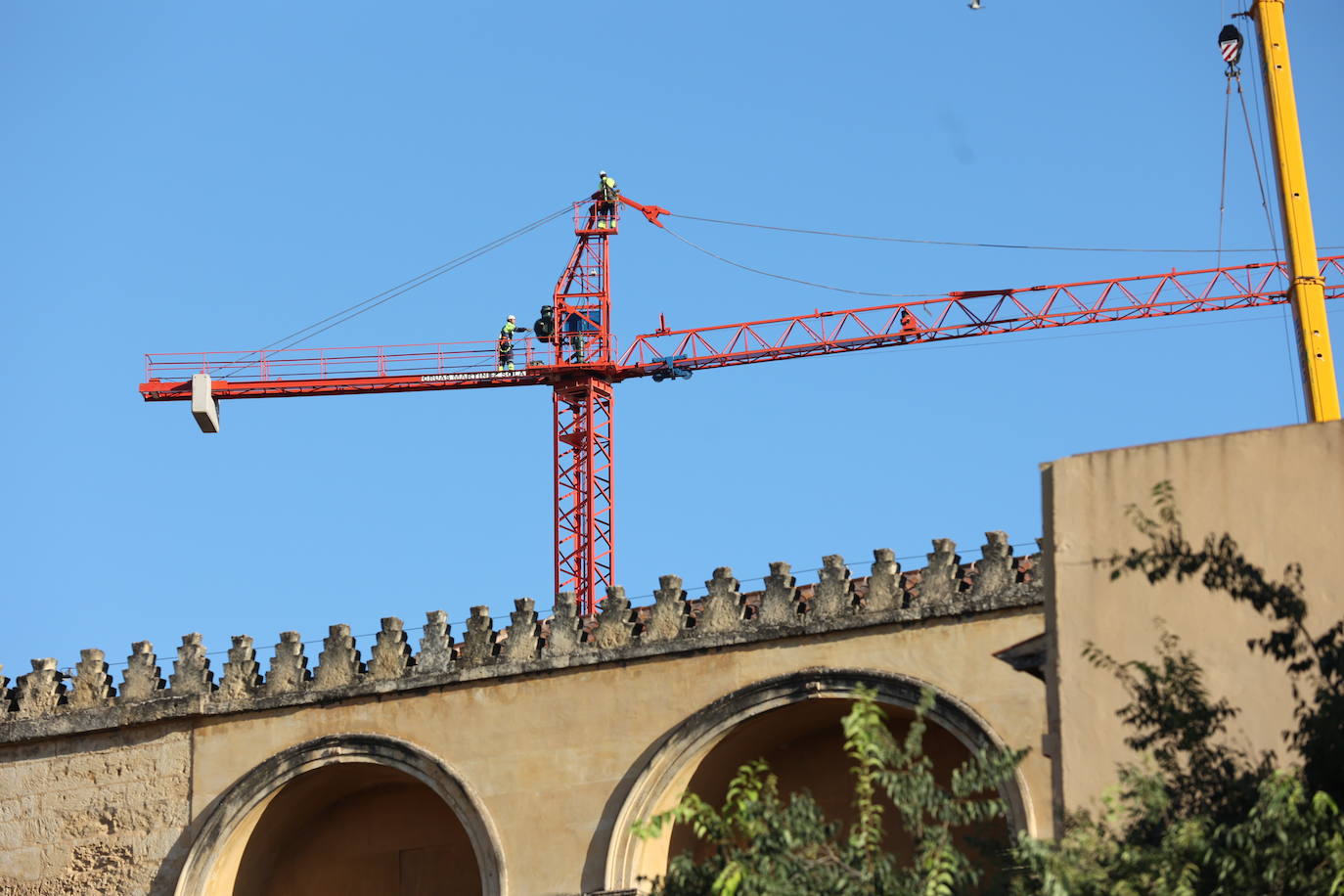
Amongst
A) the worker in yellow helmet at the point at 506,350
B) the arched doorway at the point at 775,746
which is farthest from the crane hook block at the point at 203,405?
the arched doorway at the point at 775,746

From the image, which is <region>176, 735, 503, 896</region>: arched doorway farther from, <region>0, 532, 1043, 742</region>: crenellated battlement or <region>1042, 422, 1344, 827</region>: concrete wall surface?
<region>1042, 422, 1344, 827</region>: concrete wall surface

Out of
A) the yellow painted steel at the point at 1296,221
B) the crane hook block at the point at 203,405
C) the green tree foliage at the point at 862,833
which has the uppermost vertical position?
the crane hook block at the point at 203,405

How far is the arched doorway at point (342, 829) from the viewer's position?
93.9 ft

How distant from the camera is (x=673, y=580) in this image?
27.8 meters

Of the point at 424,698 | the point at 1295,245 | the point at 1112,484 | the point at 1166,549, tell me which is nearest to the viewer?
the point at 1166,549

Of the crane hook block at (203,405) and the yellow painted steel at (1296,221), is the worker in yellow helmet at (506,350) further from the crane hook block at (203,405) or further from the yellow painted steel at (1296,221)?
the yellow painted steel at (1296,221)

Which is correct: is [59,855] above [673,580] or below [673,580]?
below

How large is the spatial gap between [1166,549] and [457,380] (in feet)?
120

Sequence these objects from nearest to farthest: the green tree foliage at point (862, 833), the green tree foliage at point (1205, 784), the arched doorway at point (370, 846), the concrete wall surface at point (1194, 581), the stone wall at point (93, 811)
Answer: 1. the green tree foliage at point (1205, 784)
2. the green tree foliage at point (862, 833)
3. the concrete wall surface at point (1194, 581)
4. the stone wall at point (93, 811)
5. the arched doorway at point (370, 846)

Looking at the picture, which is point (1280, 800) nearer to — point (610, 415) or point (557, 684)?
point (557, 684)

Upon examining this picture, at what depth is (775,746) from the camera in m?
27.8

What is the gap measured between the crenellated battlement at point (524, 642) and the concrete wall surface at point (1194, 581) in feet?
29.3

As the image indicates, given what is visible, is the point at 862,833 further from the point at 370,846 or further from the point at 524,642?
the point at 370,846

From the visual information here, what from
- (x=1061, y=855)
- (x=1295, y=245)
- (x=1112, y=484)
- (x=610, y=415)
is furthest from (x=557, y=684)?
(x=610, y=415)
